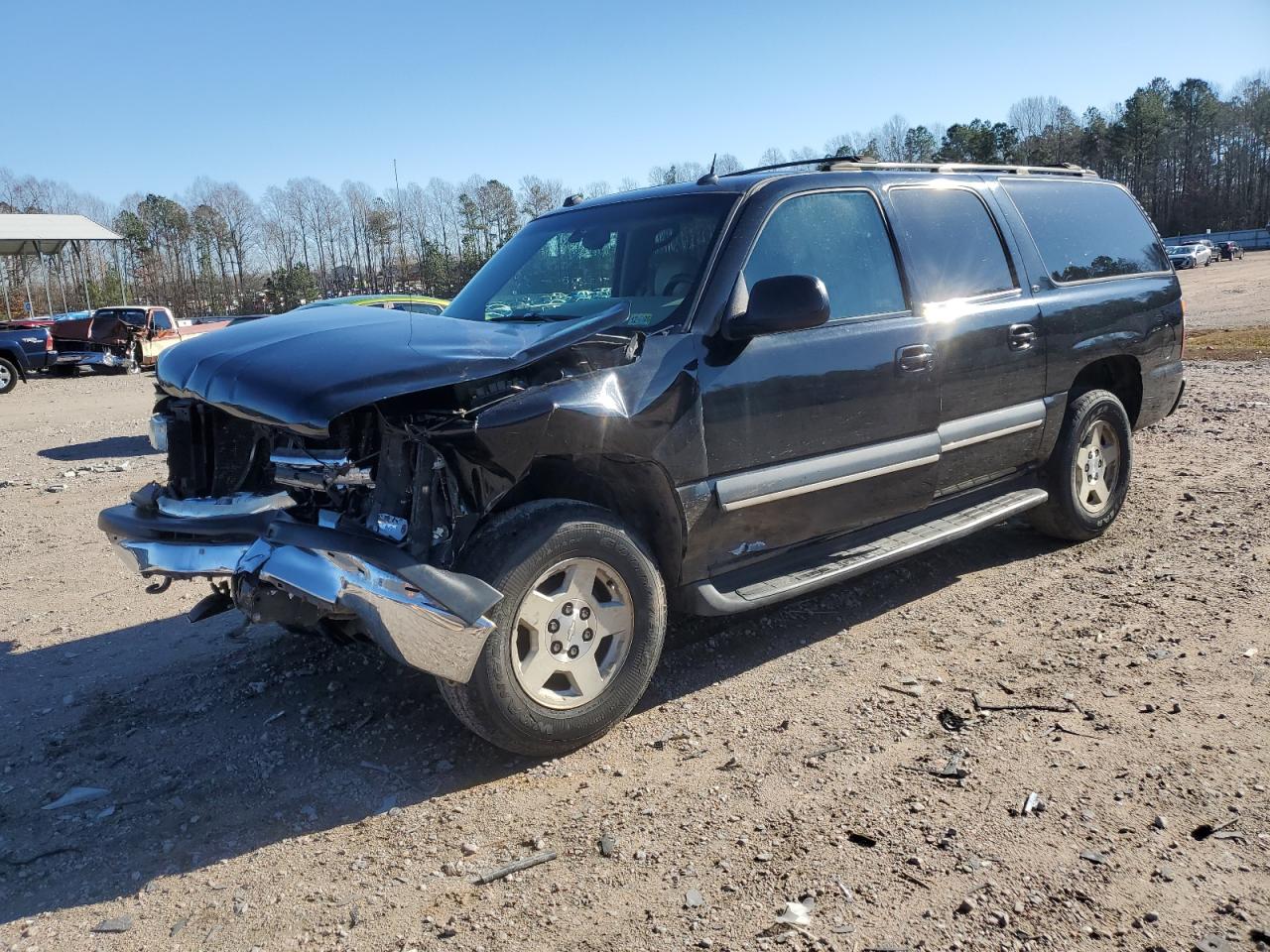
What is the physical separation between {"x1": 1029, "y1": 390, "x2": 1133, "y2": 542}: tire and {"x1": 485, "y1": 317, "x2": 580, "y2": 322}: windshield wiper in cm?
308

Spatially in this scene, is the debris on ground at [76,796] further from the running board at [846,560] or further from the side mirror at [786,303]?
the side mirror at [786,303]

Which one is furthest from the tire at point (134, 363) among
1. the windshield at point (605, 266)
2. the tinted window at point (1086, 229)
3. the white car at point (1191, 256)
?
the white car at point (1191, 256)

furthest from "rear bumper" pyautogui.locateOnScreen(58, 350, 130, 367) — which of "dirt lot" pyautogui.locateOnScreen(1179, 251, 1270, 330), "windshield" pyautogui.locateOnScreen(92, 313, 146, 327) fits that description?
"dirt lot" pyautogui.locateOnScreen(1179, 251, 1270, 330)

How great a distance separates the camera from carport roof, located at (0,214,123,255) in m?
33.9

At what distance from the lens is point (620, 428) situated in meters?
3.41

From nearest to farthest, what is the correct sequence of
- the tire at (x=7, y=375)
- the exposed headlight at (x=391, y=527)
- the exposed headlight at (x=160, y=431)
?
1. the exposed headlight at (x=391, y=527)
2. the exposed headlight at (x=160, y=431)
3. the tire at (x=7, y=375)

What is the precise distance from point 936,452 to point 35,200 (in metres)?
64.2

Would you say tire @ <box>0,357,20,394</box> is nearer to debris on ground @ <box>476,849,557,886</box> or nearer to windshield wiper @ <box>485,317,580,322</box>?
windshield wiper @ <box>485,317,580,322</box>

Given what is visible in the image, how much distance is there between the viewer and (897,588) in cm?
512

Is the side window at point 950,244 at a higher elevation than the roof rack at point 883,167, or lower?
lower

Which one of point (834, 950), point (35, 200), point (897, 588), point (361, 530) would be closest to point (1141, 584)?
point (897, 588)

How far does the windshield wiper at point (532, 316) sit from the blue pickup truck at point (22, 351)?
18.9m

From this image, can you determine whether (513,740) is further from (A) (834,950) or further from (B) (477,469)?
(A) (834,950)

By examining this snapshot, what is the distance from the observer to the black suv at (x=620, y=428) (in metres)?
3.09
